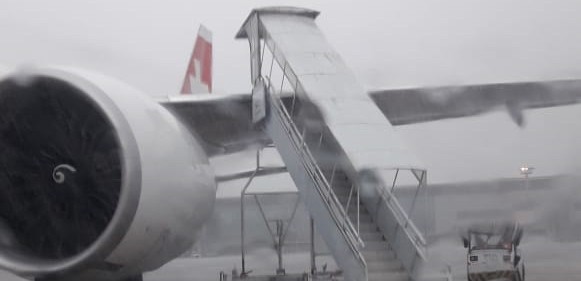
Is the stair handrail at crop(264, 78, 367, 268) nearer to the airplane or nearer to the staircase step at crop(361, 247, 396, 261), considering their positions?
the staircase step at crop(361, 247, 396, 261)

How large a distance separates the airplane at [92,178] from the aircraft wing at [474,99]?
0.15 metres

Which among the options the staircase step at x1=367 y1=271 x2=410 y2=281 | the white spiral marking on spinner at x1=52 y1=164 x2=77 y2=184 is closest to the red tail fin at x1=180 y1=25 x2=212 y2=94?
the white spiral marking on spinner at x1=52 y1=164 x2=77 y2=184

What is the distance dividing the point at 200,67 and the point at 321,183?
594 cm

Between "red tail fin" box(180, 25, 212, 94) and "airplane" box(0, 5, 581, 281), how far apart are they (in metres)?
4.38

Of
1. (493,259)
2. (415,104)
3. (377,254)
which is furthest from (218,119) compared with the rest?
(493,259)

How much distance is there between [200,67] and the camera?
1366cm

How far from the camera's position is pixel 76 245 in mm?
7602

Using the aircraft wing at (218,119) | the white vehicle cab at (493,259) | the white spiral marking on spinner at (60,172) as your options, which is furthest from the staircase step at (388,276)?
the white spiral marking on spinner at (60,172)

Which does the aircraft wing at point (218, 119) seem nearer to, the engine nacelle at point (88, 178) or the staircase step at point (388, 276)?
the engine nacelle at point (88, 178)

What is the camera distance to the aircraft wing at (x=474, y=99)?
8914 millimetres

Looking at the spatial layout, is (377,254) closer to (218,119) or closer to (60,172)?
(218,119)

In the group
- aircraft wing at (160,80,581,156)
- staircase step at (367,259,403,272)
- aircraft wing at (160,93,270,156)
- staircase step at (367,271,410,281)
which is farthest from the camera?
aircraft wing at (160,93,270,156)

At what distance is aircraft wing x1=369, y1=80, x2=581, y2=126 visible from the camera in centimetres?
891

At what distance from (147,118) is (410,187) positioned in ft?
8.34
